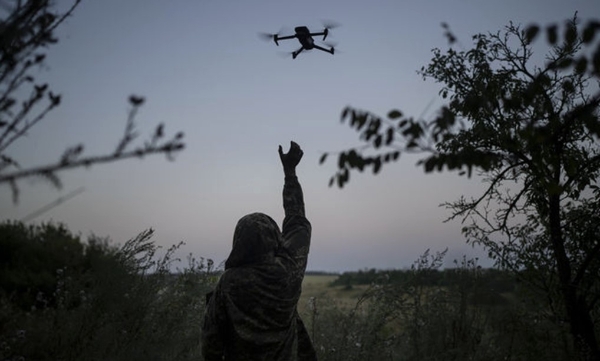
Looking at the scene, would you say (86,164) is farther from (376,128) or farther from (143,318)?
(143,318)

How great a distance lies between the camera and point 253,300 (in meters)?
3.62

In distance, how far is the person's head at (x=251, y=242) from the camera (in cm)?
362

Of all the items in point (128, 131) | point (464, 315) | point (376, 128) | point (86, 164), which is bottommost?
point (464, 315)

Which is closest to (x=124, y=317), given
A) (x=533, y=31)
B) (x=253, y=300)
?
(x=253, y=300)

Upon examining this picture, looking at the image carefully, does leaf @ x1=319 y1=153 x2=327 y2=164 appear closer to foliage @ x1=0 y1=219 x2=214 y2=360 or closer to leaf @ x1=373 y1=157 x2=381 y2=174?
leaf @ x1=373 y1=157 x2=381 y2=174

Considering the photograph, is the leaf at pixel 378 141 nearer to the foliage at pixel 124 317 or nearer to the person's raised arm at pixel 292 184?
the person's raised arm at pixel 292 184

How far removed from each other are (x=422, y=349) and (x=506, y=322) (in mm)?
1447

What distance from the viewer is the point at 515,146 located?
7.56ft

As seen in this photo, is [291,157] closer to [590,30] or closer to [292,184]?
[292,184]

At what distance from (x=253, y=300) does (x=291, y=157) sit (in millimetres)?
1464

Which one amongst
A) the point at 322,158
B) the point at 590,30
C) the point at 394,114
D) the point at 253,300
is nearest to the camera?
the point at 590,30

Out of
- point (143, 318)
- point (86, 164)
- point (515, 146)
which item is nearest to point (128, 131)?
point (86, 164)

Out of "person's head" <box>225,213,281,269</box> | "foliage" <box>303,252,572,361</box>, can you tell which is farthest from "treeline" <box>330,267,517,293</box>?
"person's head" <box>225,213,281,269</box>

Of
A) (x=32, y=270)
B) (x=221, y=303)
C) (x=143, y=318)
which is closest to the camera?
(x=221, y=303)
